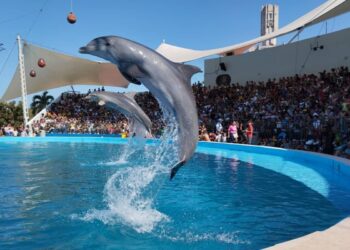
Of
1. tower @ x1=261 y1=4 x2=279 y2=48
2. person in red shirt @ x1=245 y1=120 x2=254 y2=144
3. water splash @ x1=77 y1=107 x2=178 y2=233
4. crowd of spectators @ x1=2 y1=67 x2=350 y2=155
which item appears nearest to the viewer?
water splash @ x1=77 y1=107 x2=178 y2=233

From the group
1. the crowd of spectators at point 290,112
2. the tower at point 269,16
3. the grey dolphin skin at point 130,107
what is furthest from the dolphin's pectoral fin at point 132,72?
the tower at point 269,16

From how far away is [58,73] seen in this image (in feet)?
86.0

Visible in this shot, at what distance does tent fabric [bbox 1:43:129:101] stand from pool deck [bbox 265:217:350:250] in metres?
23.0

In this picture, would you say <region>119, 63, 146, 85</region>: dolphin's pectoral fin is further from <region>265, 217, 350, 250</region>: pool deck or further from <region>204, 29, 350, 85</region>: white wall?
<region>204, 29, 350, 85</region>: white wall

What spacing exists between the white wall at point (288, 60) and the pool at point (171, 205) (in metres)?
8.03

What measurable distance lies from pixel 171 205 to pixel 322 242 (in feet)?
9.45

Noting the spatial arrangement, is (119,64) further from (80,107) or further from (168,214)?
(80,107)

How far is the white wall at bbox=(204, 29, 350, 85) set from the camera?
15.6m

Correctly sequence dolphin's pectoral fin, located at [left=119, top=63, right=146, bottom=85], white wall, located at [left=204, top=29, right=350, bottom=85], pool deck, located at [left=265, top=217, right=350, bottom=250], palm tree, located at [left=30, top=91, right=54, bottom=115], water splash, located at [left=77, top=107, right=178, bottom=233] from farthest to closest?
palm tree, located at [left=30, top=91, right=54, bottom=115], white wall, located at [left=204, top=29, right=350, bottom=85], water splash, located at [left=77, top=107, right=178, bottom=233], dolphin's pectoral fin, located at [left=119, top=63, right=146, bottom=85], pool deck, located at [left=265, top=217, right=350, bottom=250]

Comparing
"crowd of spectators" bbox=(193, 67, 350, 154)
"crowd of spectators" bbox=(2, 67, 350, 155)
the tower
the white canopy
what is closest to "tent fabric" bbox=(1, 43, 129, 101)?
the white canopy

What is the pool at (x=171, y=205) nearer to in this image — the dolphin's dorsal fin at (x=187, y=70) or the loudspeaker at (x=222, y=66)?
the dolphin's dorsal fin at (x=187, y=70)

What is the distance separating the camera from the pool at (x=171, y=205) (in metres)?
3.80

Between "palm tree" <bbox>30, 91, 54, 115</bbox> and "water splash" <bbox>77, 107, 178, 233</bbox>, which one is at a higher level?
"palm tree" <bbox>30, 91, 54, 115</bbox>

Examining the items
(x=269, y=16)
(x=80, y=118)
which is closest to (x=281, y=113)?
(x=80, y=118)
